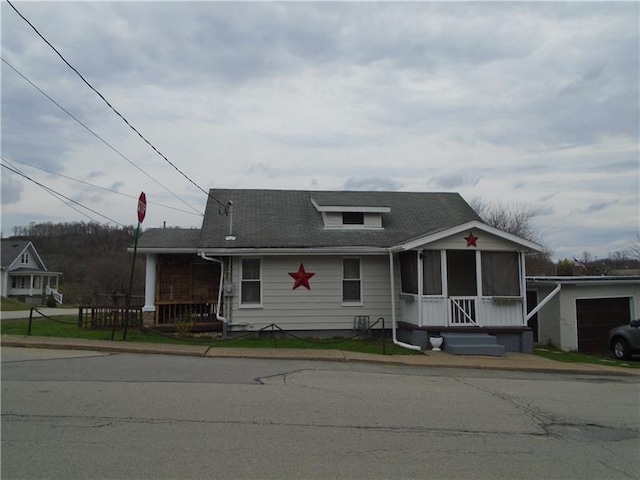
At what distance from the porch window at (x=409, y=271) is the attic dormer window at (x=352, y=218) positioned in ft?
7.71

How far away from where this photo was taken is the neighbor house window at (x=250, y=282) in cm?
1608

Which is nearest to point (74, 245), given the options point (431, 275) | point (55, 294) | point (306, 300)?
point (55, 294)

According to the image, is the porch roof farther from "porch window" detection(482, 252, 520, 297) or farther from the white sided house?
"porch window" detection(482, 252, 520, 297)

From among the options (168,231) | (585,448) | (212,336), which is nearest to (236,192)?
(168,231)

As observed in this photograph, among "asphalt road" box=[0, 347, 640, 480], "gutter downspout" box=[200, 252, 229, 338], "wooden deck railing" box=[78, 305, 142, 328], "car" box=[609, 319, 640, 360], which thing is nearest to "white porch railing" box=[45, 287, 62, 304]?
"wooden deck railing" box=[78, 305, 142, 328]

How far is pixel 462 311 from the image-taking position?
15.1 metres

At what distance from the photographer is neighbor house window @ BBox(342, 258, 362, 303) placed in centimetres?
1650

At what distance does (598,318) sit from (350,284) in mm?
9428

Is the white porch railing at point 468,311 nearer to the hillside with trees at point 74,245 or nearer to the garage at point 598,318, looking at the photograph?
the garage at point 598,318

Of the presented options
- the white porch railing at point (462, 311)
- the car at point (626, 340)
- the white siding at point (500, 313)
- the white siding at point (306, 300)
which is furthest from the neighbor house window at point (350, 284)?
the car at point (626, 340)

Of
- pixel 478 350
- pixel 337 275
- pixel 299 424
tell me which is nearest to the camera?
pixel 299 424

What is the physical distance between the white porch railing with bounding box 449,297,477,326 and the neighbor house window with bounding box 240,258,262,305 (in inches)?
236

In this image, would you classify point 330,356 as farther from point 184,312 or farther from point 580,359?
point 580,359

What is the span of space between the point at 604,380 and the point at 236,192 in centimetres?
1437
